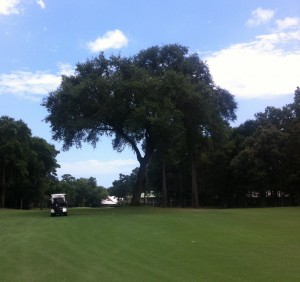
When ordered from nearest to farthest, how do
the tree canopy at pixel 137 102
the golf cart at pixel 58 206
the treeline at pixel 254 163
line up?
the golf cart at pixel 58 206, the tree canopy at pixel 137 102, the treeline at pixel 254 163

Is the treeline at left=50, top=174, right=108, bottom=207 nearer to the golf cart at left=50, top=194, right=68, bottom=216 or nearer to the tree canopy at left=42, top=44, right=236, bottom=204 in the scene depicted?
the tree canopy at left=42, top=44, right=236, bottom=204

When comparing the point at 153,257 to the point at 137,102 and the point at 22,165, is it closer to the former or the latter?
the point at 137,102

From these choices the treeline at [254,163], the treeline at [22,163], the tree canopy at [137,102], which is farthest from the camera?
the treeline at [22,163]

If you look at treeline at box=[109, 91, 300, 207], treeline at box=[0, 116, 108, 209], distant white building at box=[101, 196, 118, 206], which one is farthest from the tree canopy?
distant white building at box=[101, 196, 118, 206]

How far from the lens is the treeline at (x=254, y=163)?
61.8m

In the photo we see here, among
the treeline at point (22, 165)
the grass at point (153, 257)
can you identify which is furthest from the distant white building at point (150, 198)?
the grass at point (153, 257)

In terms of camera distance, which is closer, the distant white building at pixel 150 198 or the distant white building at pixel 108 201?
the distant white building at pixel 150 198

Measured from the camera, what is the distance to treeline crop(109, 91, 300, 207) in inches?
2434

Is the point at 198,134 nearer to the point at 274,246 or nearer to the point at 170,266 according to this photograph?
the point at 274,246

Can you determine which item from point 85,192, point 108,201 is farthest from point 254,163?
point 108,201

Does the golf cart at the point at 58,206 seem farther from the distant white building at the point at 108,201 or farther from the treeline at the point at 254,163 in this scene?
the distant white building at the point at 108,201

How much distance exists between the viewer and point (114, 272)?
10227mm

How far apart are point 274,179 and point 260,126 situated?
8215 millimetres

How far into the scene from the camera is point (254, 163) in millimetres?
64312
